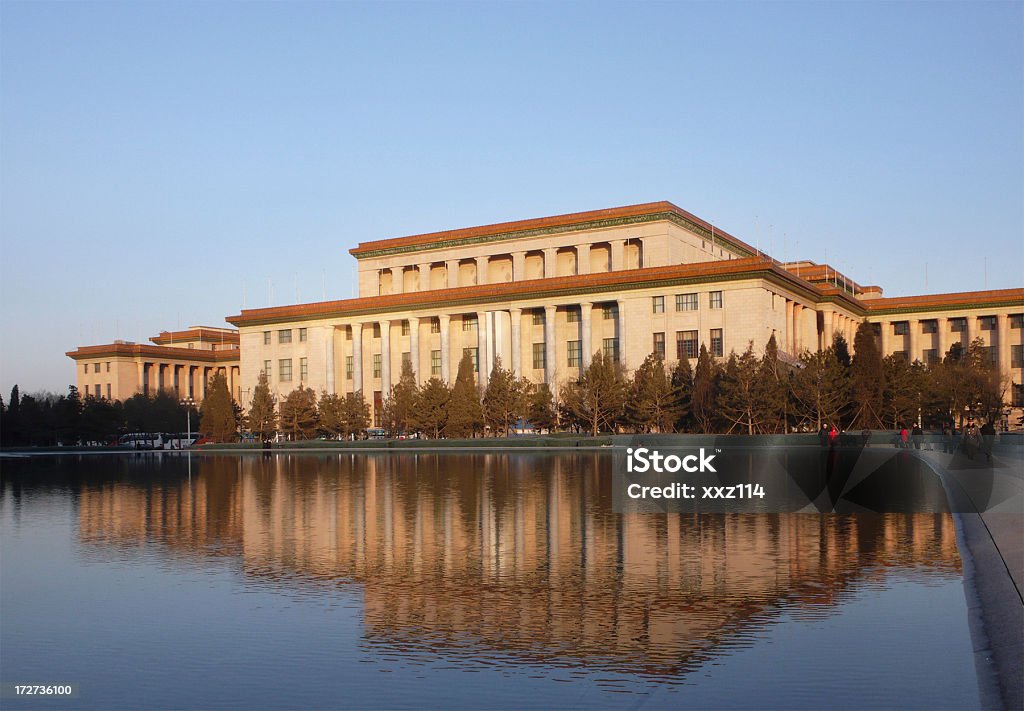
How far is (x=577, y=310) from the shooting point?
87.5 metres

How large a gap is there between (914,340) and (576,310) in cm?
3398

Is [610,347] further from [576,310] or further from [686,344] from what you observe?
[686,344]

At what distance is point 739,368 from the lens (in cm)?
6750

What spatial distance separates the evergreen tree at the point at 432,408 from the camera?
77750 millimetres

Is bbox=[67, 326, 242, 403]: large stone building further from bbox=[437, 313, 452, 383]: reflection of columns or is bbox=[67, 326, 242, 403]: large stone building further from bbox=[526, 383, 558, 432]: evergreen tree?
bbox=[526, 383, 558, 432]: evergreen tree

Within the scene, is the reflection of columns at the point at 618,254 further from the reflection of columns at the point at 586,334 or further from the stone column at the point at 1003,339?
the stone column at the point at 1003,339

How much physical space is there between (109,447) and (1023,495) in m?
86.0

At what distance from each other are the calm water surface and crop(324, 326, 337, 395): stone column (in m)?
76.4

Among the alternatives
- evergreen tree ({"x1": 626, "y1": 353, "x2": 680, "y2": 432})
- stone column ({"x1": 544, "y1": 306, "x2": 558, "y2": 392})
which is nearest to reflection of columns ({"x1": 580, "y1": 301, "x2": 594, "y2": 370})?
stone column ({"x1": 544, "y1": 306, "x2": 558, "y2": 392})

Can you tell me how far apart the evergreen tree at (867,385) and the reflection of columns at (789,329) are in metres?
13.3

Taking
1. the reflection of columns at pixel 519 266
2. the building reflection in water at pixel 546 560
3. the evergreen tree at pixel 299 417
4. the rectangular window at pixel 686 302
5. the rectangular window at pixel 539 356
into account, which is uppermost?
the reflection of columns at pixel 519 266

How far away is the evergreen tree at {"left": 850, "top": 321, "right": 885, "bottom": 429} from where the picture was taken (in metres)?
68.0

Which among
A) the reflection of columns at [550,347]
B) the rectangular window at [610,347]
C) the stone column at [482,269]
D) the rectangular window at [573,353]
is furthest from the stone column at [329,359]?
the rectangular window at [610,347]

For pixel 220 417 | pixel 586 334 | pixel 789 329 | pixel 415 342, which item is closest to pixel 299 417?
pixel 220 417
